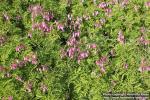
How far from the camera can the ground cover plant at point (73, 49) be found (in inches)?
292

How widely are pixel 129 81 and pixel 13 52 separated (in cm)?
239

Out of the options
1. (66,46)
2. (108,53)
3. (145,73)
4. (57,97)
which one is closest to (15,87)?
(57,97)

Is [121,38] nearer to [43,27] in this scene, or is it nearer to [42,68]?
[43,27]

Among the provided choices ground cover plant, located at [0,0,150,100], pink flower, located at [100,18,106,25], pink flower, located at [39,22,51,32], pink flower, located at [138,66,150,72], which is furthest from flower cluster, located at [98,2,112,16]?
pink flower, located at [138,66,150,72]

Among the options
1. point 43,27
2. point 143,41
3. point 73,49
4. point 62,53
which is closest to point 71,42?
point 73,49

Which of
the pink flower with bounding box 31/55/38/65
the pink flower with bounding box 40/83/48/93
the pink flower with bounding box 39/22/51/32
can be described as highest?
the pink flower with bounding box 39/22/51/32

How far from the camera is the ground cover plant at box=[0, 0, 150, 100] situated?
7.41 m

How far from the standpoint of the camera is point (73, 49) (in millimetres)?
7625

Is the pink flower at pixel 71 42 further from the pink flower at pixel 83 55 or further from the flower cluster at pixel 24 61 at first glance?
the flower cluster at pixel 24 61

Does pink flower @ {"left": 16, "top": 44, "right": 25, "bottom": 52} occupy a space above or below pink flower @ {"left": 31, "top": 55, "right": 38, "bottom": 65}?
above

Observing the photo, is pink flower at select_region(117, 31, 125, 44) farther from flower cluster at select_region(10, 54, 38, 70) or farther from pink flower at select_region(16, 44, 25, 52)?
pink flower at select_region(16, 44, 25, 52)

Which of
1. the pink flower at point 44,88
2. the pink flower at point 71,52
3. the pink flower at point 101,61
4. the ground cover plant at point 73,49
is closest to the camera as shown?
the pink flower at point 44,88

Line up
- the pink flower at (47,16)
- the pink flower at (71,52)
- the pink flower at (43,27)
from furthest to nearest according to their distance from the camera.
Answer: the pink flower at (47,16) < the pink flower at (43,27) < the pink flower at (71,52)

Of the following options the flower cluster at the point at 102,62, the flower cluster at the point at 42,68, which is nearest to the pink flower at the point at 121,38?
the flower cluster at the point at 102,62
